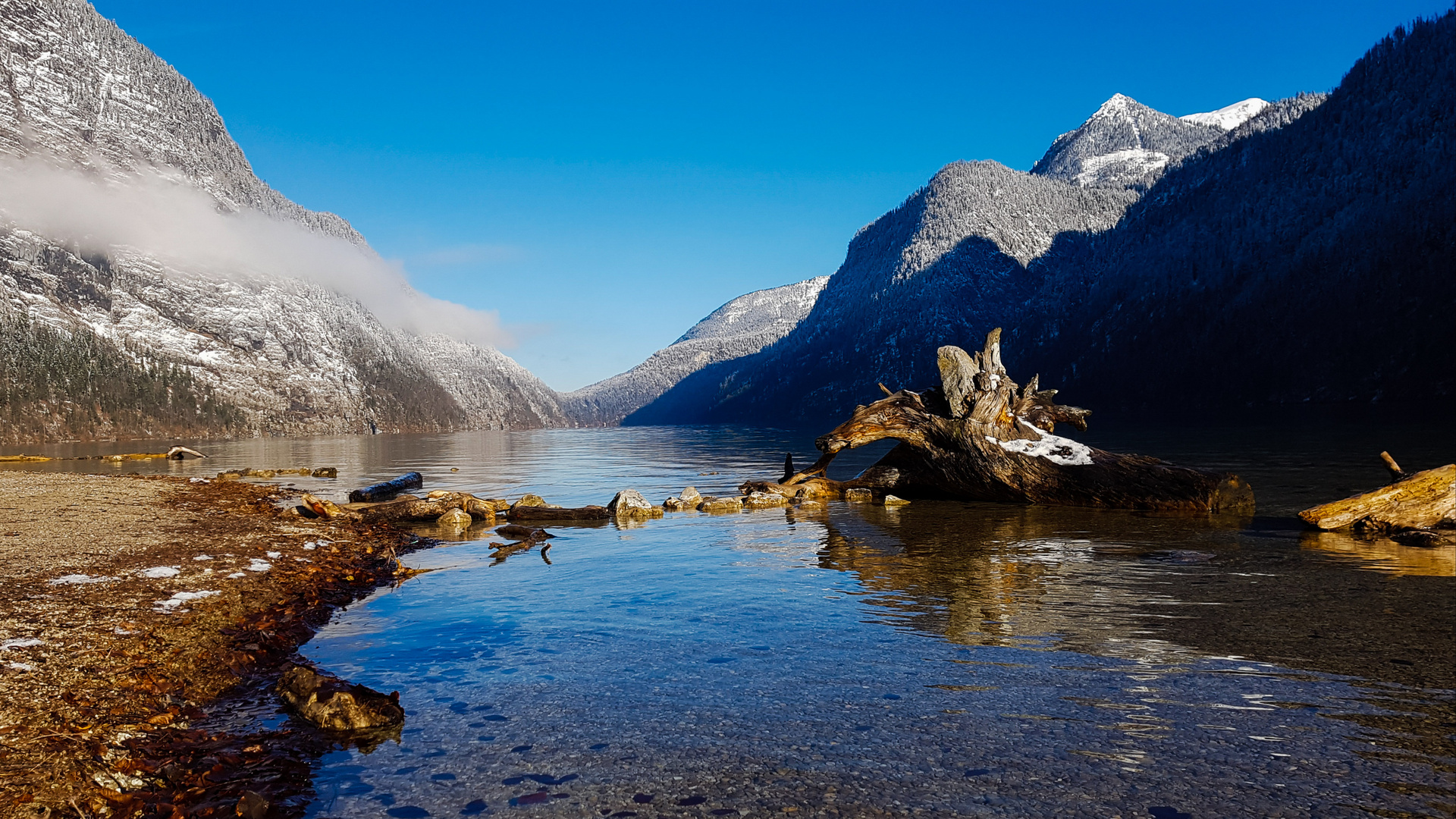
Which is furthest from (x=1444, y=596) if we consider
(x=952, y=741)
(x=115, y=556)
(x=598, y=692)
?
(x=115, y=556)

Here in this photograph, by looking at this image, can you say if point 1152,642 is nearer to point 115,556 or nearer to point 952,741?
point 952,741

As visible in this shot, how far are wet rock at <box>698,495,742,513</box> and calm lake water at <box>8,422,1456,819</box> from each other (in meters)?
7.90

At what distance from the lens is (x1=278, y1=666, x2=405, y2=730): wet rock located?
7152 millimetres

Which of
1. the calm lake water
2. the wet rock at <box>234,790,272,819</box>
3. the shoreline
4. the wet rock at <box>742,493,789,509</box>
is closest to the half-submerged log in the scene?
the wet rock at <box>742,493,789,509</box>

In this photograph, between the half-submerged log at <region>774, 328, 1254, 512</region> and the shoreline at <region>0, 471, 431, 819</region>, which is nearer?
the shoreline at <region>0, 471, 431, 819</region>

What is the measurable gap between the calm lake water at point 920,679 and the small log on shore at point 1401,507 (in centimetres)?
79

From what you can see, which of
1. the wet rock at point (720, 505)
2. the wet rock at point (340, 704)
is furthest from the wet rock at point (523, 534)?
the wet rock at point (340, 704)

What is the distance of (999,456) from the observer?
958 inches

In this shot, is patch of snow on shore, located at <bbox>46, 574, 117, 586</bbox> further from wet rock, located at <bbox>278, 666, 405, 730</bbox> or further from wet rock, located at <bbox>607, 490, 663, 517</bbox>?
wet rock, located at <bbox>607, 490, 663, 517</bbox>

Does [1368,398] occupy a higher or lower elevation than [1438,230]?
lower

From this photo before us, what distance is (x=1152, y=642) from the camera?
364 inches

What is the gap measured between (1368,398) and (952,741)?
170953mm

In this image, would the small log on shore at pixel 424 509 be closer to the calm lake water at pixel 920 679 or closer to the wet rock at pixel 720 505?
the calm lake water at pixel 920 679

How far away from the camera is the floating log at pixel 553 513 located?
23.7m
